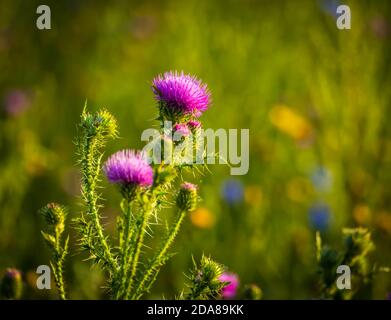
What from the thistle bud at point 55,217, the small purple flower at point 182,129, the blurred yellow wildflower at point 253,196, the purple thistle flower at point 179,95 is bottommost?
the thistle bud at point 55,217

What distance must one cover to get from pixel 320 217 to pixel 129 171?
5.47 feet

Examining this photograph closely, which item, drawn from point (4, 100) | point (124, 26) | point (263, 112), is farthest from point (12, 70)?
point (263, 112)


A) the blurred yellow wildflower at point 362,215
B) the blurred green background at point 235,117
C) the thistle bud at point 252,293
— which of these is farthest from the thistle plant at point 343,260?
the blurred yellow wildflower at point 362,215

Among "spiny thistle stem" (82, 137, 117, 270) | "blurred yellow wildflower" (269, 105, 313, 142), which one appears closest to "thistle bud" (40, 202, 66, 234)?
"spiny thistle stem" (82, 137, 117, 270)

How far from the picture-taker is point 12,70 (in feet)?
12.9

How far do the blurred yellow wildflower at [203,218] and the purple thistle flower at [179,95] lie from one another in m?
1.29

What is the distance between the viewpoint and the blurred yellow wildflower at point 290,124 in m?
3.42

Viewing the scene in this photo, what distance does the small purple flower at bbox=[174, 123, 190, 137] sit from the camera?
4.58 ft

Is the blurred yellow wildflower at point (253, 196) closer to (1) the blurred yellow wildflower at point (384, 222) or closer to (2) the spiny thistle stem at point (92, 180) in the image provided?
(1) the blurred yellow wildflower at point (384, 222)

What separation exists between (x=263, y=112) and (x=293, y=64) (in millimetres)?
577

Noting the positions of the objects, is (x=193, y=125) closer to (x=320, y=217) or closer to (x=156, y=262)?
(x=156, y=262)

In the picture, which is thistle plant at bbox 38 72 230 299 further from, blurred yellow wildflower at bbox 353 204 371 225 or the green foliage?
blurred yellow wildflower at bbox 353 204 371 225

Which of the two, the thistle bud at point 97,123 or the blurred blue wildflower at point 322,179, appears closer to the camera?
the thistle bud at point 97,123

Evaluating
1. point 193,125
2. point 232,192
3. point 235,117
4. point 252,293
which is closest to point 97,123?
point 193,125
